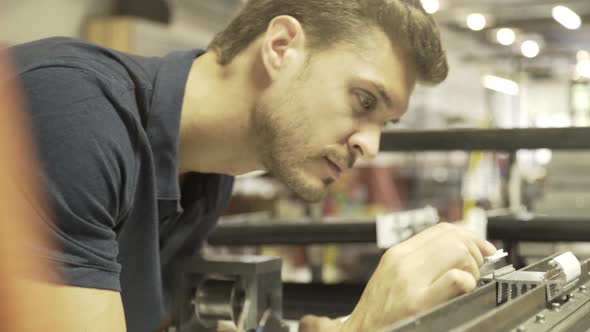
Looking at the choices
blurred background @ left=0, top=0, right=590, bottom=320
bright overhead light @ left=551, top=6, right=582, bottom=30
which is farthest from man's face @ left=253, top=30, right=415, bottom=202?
bright overhead light @ left=551, top=6, right=582, bottom=30

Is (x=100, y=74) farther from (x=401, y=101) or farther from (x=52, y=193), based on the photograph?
(x=401, y=101)

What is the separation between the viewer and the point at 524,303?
2.26ft

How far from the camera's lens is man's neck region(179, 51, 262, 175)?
1.33 m

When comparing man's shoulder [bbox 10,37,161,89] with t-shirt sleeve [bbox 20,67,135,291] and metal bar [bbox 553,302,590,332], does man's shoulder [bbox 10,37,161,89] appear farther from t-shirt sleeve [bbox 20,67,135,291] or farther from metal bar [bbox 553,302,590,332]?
metal bar [bbox 553,302,590,332]

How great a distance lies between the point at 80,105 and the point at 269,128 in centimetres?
43

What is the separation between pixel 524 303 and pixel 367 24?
73cm

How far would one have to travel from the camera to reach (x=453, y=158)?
12906mm

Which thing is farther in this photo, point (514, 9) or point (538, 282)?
point (514, 9)

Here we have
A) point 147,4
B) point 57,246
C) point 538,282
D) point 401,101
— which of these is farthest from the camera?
point 147,4

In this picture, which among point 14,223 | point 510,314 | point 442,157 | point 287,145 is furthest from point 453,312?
point 442,157

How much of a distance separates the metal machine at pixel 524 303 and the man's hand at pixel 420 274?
29mm

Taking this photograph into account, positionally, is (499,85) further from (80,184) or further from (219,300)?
(80,184)

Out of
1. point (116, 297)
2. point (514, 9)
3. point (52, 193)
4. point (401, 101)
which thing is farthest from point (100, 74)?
point (514, 9)

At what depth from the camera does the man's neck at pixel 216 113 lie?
1.33m
